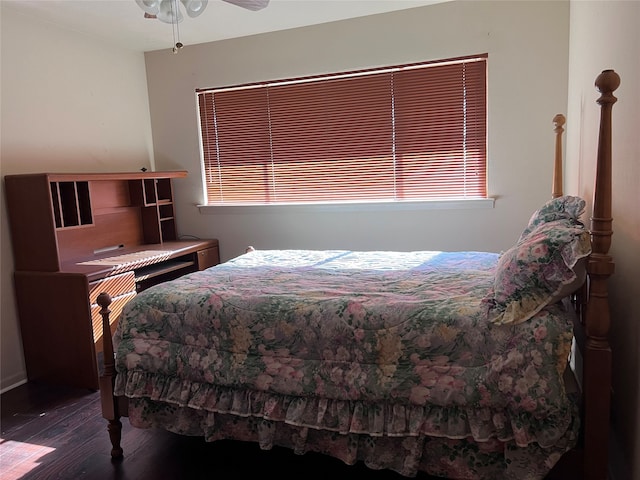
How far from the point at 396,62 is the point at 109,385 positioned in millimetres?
2998

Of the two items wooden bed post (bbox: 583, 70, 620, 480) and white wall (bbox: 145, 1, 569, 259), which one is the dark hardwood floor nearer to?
wooden bed post (bbox: 583, 70, 620, 480)

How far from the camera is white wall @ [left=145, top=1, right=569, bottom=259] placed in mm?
3393

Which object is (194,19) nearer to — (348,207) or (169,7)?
(169,7)

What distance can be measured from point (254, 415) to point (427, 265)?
1321mm

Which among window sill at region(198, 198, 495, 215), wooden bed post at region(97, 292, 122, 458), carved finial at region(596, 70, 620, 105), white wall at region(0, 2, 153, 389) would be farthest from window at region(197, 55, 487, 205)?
wooden bed post at region(97, 292, 122, 458)

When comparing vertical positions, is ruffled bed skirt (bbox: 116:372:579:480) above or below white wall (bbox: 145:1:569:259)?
below

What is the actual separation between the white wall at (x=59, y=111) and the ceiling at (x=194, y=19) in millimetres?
138

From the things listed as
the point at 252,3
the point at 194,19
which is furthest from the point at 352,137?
the point at 252,3

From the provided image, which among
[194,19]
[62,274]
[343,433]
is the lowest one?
[343,433]

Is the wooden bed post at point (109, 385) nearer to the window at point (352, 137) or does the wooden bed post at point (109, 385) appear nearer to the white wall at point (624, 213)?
the white wall at point (624, 213)

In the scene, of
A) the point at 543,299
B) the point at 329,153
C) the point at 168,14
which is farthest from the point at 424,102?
the point at 543,299

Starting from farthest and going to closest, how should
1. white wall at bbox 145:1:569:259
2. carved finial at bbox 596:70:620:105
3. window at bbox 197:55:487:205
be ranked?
window at bbox 197:55:487:205 < white wall at bbox 145:1:569:259 < carved finial at bbox 596:70:620:105

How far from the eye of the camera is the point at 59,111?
3.52m

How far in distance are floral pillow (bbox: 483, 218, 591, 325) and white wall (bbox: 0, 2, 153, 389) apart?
112 inches
